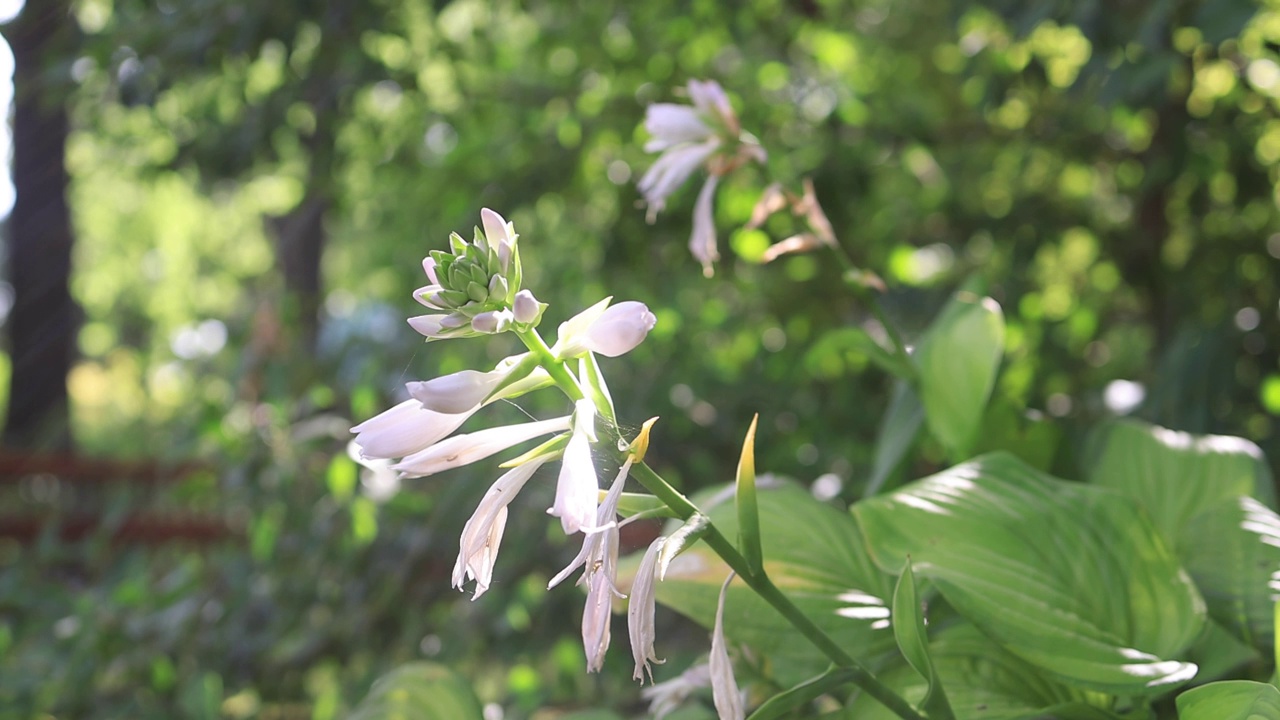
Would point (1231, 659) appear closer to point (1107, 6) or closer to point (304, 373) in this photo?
point (1107, 6)

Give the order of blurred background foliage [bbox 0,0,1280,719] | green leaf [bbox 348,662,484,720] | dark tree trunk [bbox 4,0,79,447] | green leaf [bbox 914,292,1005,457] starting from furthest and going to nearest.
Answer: dark tree trunk [bbox 4,0,79,447], blurred background foliage [bbox 0,0,1280,719], green leaf [bbox 914,292,1005,457], green leaf [bbox 348,662,484,720]

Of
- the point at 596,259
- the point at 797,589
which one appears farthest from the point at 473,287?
the point at 596,259

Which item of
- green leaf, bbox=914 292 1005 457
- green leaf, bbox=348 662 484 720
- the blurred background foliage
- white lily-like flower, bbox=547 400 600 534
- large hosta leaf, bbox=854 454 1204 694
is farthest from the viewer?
the blurred background foliage

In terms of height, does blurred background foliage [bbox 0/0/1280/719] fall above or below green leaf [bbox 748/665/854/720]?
below

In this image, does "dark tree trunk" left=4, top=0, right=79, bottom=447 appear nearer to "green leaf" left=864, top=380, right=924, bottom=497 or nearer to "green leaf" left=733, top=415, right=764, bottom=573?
"green leaf" left=864, top=380, right=924, bottom=497

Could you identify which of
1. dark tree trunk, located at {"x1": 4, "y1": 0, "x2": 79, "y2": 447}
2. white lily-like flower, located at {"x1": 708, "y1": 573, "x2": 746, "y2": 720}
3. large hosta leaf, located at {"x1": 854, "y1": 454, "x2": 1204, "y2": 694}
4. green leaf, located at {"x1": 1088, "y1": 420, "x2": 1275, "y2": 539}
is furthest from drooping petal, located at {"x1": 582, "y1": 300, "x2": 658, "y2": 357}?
dark tree trunk, located at {"x1": 4, "y1": 0, "x2": 79, "y2": 447}

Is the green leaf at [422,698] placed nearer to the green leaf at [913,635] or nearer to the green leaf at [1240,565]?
the green leaf at [913,635]
